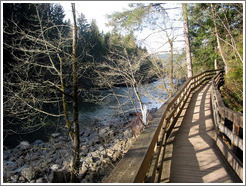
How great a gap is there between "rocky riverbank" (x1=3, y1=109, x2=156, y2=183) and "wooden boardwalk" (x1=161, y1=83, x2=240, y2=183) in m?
2.90

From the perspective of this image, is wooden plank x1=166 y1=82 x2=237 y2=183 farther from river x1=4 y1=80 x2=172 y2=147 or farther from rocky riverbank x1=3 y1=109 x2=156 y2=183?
river x1=4 y1=80 x2=172 y2=147

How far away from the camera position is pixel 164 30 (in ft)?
37.9

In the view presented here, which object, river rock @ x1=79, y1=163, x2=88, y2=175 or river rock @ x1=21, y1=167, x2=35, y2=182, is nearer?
river rock @ x1=21, y1=167, x2=35, y2=182

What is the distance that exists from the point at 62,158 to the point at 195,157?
841 centimetres

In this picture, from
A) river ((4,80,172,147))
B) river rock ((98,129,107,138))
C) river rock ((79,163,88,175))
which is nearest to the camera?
river rock ((79,163,88,175))

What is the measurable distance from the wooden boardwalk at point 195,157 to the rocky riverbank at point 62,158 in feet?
9.50

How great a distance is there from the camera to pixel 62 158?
32.9ft

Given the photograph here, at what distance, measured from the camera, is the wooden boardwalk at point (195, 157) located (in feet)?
8.93

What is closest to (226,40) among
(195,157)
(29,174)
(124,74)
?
(124,74)

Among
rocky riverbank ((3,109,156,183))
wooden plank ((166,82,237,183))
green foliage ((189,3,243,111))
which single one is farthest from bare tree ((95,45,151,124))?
green foliage ((189,3,243,111))

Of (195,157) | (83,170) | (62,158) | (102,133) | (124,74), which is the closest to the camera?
(195,157)

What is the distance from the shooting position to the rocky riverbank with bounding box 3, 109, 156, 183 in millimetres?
7434

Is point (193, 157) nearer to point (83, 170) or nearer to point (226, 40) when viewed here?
point (83, 170)

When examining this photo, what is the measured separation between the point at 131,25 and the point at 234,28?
34.0 ft
